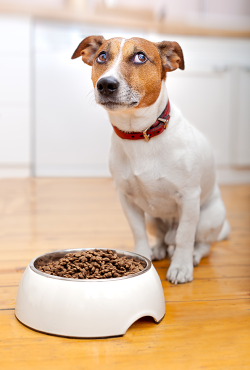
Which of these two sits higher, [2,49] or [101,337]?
[2,49]

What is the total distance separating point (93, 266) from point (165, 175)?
425 mm

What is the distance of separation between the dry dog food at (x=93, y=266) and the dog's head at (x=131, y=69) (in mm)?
449

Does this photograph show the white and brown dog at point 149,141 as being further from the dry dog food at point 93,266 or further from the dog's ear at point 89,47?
the dry dog food at point 93,266

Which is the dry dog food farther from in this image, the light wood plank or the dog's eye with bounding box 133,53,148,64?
the dog's eye with bounding box 133,53,148,64

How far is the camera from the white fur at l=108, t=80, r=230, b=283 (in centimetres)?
138

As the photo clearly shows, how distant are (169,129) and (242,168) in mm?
3053

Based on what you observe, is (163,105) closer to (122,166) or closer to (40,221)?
(122,166)

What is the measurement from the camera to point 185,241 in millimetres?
1472

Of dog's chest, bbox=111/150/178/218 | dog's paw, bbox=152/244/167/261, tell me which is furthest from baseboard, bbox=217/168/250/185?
dog's chest, bbox=111/150/178/218

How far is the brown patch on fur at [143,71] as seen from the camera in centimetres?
126

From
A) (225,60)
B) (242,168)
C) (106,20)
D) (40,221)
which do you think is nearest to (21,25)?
(106,20)

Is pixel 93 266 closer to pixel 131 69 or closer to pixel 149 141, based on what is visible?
pixel 149 141

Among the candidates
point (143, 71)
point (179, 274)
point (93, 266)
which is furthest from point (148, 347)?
point (143, 71)

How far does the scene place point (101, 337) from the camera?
39.6 inches
